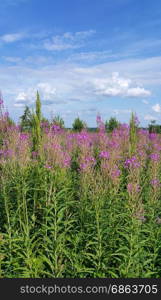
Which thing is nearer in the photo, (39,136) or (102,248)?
(102,248)

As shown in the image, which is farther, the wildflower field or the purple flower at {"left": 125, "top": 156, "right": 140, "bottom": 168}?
the purple flower at {"left": 125, "top": 156, "right": 140, "bottom": 168}

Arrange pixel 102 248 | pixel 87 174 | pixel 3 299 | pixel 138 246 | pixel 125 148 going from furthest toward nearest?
1. pixel 125 148
2. pixel 87 174
3. pixel 102 248
4. pixel 138 246
5. pixel 3 299

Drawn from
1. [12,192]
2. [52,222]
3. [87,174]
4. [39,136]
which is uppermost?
[39,136]

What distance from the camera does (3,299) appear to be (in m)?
3.53

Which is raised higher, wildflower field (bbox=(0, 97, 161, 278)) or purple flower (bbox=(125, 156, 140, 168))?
purple flower (bbox=(125, 156, 140, 168))

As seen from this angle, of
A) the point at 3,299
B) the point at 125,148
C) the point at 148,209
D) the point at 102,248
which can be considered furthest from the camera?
the point at 125,148

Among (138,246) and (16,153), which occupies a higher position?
(16,153)

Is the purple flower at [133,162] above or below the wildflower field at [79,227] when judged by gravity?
above

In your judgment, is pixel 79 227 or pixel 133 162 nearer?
pixel 79 227

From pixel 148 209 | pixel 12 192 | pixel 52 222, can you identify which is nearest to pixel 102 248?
pixel 52 222

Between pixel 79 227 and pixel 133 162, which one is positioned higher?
pixel 133 162

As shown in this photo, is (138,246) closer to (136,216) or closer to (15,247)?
(136,216)

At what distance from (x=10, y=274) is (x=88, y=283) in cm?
102

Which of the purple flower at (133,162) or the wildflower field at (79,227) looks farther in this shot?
the purple flower at (133,162)
